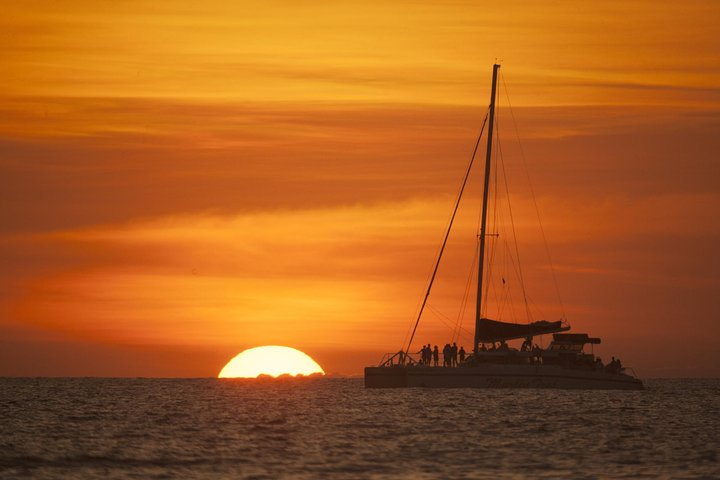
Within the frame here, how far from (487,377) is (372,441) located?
3724 centimetres

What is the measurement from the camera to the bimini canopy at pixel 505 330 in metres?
92.4

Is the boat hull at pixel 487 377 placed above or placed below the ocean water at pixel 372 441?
above

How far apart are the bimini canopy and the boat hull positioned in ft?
10.3

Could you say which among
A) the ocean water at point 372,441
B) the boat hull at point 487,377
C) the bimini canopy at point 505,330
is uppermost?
the bimini canopy at point 505,330

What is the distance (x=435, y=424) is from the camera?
61.6m

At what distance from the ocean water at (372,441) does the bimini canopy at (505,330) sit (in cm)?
988

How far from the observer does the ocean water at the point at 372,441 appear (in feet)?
138

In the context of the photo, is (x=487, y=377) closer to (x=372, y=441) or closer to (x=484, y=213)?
(x=484, y=213)

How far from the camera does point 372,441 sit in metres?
52.1

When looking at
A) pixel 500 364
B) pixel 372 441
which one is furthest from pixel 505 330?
pixel 372 441

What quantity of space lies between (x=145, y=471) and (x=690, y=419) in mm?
38703

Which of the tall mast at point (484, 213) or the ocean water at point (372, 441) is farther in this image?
the tall mast at point (484, 213)

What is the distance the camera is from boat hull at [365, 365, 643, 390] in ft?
286

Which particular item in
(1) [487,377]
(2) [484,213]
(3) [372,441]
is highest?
(2) [484,213]
